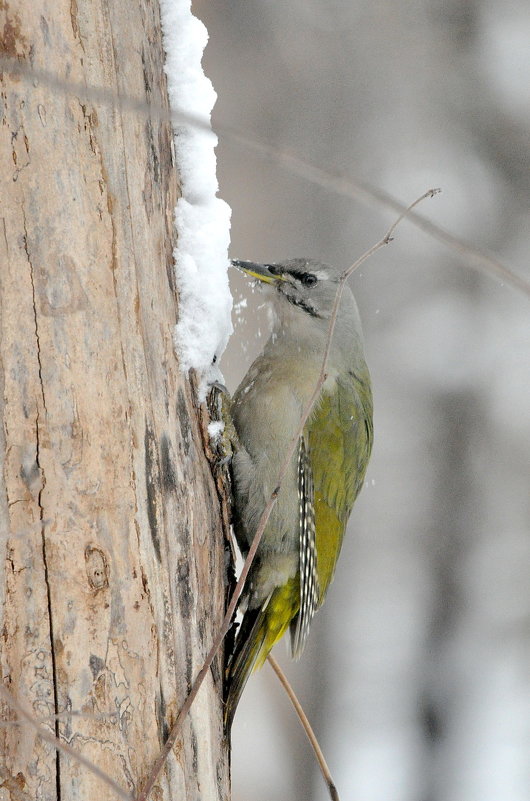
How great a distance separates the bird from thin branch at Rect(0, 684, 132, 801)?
86cm

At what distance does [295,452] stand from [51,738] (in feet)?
4.97

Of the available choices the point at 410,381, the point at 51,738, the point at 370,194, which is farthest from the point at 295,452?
the point at 410,381

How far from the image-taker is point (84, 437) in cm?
184

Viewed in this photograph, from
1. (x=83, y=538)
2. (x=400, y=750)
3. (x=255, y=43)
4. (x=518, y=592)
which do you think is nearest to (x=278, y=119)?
(x=255, y=43)

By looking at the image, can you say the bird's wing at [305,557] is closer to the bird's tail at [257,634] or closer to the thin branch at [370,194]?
the bird's tail at [257,634]

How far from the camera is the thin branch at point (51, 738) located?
65.5 inches

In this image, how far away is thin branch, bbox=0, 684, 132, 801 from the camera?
1663 mm

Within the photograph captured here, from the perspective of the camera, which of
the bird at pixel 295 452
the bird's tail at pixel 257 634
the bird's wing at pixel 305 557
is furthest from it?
the bird's wing at pixel 305 557

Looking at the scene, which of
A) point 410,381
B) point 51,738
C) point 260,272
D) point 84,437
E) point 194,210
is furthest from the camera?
point 410,381

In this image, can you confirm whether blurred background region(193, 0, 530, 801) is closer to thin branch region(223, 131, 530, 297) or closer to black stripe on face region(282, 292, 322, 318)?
black stripe on face region(282, 292, 322, 318)

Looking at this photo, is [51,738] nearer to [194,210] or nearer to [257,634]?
[257,634]

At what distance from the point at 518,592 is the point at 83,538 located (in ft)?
15.5

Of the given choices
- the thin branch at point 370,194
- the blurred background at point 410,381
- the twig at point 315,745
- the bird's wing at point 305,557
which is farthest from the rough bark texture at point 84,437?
the blurred background at point 410,381

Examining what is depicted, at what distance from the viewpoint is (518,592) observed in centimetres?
592
